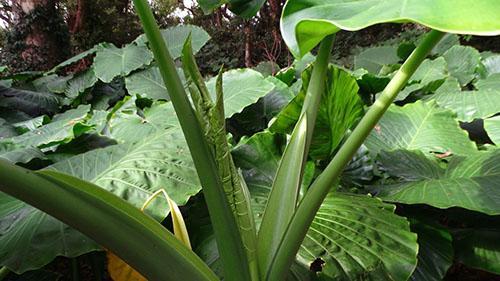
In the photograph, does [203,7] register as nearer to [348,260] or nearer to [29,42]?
[348,260]

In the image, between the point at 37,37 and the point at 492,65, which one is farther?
the point at 37,37

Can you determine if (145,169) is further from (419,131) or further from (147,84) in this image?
(147,84)

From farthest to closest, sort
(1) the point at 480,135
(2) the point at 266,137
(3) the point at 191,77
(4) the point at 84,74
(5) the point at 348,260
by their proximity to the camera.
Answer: (4) the point at 84,74, (1) the point at 480,135, (2) the point at 266,137, (5) the point at 348,260, (3) the point at 191,77

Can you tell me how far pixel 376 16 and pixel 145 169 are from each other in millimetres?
615

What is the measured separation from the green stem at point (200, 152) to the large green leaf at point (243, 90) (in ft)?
2.71

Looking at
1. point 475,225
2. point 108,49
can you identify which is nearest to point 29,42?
point 108,49

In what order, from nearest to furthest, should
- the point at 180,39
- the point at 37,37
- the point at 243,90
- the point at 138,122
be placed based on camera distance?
the point at 138,122 < the point at 243,90 < the point at 180,39 < the point at 37,37

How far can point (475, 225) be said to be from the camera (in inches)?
39.9

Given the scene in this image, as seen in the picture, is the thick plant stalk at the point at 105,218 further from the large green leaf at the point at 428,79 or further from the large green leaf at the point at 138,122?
the large green leaf at the point at 428,79

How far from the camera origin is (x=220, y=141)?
577mm

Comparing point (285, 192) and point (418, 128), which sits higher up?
point (285, 192)

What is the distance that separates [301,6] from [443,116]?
1078 millimetres

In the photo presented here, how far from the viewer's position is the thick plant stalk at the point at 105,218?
0.43 meters

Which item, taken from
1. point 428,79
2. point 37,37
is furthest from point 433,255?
point 37,37
